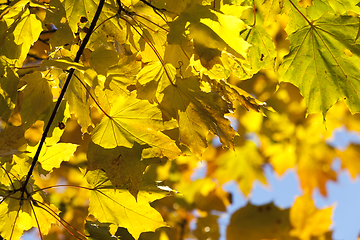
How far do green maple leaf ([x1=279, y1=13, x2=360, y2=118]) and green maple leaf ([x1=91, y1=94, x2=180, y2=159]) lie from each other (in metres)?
0.49

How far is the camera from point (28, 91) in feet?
3.09

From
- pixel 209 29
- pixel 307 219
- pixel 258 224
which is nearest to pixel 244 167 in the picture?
pixel 258 224

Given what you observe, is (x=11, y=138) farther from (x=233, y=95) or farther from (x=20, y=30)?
(x=233, y=95)

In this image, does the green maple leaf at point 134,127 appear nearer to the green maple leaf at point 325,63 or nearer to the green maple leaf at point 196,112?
the green maple leaf at point 196,112

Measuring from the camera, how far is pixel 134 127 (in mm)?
981

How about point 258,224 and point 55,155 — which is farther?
point 258,224

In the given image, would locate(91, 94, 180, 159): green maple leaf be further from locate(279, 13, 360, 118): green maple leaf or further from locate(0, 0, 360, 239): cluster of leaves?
locate(279, 13, 360, 118): green maple leaf

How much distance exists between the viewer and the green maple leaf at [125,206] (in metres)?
1.08

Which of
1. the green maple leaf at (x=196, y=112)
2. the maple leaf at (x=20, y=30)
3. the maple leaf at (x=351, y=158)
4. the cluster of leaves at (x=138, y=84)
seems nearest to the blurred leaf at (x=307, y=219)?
the maple leaf at (x=351, y=158)

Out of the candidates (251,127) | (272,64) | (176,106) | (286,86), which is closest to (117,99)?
(176,106)

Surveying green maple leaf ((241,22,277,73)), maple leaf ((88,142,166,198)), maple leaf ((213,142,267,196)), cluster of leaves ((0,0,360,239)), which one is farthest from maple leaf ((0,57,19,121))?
maple leaf ((213,142,267,196))

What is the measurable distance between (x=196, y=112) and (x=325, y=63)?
510mm

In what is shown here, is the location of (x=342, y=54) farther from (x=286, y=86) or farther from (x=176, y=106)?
(x=286, y=86)

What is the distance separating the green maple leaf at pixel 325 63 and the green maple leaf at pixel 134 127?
491 millimetres
